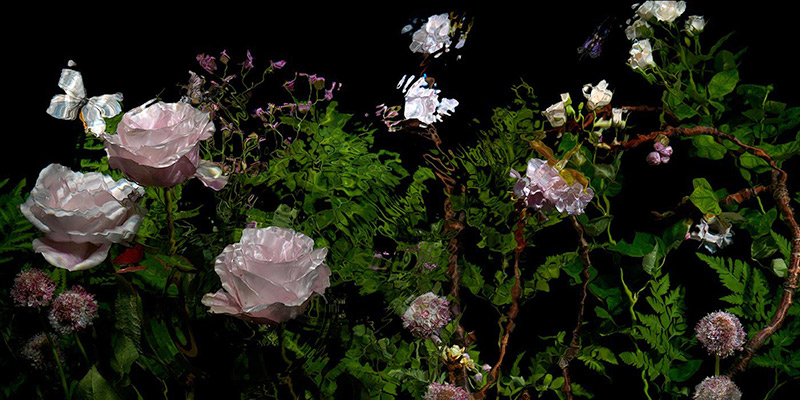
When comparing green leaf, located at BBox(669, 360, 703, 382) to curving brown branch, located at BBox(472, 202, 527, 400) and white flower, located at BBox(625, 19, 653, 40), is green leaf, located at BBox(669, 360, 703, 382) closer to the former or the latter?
curving brown branch, located at BBox(472, 202, 527, 400)

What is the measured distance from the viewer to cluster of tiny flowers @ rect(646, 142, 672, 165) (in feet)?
4.52

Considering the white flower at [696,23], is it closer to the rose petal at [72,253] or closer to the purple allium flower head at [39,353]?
the rose petal at [72,253]

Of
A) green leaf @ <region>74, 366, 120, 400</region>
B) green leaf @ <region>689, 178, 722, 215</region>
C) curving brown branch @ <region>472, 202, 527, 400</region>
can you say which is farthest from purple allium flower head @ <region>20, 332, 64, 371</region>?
green leaf @ <region>689, 178, 722, 215</region>

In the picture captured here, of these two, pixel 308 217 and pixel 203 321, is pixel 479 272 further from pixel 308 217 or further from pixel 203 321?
pixel 203 321

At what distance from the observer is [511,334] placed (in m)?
1.46

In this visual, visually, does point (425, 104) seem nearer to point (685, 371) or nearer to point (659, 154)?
point (659, 154)

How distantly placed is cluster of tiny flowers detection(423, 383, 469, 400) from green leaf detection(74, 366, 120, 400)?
501mm

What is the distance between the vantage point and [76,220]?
3.05 ft

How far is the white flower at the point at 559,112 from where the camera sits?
141 cm

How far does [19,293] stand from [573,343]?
97cm

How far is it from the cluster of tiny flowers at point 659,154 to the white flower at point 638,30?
0.80 ft

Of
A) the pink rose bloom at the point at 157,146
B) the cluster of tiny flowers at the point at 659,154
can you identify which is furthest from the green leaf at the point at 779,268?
the pink rose bloom at the point at 157,146

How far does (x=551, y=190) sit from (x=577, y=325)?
1.01ft

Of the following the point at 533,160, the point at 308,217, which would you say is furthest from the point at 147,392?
the point at 533,160
